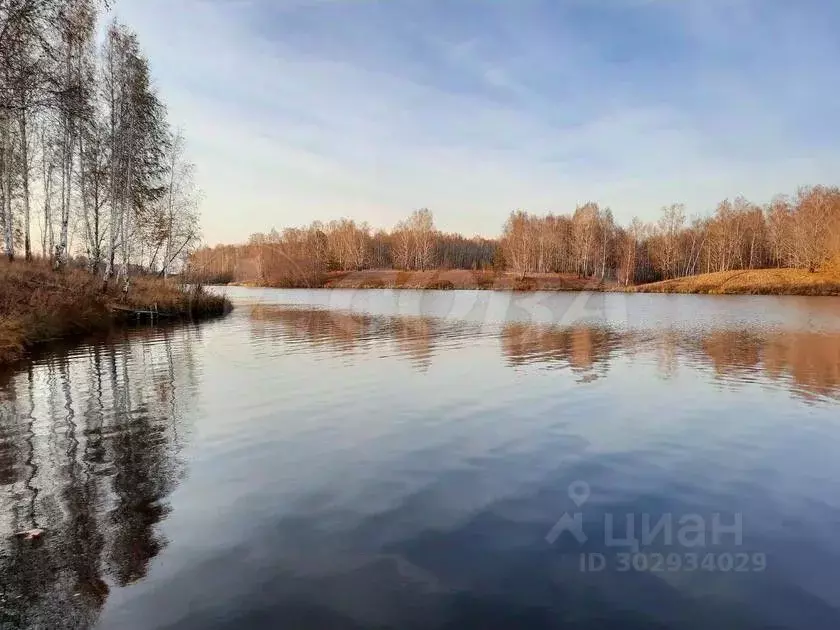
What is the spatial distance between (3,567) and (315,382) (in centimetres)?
1042

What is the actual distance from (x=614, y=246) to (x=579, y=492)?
378 feet

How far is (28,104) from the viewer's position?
13.5 meters

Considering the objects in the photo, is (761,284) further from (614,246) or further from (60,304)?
(60,304)

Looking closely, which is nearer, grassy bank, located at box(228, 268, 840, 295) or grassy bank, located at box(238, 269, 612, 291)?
grassy bank, located at box(228, 268, 840, 295)

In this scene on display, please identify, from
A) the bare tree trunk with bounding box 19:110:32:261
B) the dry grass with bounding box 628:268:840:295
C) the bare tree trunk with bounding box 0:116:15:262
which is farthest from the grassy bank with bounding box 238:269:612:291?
the bare tree trunk with bounding box 0:116:15:262

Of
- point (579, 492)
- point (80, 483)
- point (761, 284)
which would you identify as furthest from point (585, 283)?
point (80, 483)

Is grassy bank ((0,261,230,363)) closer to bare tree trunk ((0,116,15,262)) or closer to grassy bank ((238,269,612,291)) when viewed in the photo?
bare tree trunk ((0,116,15,262))

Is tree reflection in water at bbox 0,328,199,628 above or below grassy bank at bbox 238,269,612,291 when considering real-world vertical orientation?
below

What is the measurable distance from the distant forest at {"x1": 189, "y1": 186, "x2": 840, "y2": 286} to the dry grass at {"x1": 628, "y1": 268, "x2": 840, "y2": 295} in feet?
15.5

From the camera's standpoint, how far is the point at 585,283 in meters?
95.8

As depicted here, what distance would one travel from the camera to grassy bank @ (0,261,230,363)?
20620 mm

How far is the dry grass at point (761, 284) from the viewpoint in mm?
72938

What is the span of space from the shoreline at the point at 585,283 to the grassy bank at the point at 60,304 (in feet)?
203

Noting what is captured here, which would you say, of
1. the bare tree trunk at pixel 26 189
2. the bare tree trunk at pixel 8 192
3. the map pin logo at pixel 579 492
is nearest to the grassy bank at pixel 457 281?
the bare tree trunk at pixel 26 189
